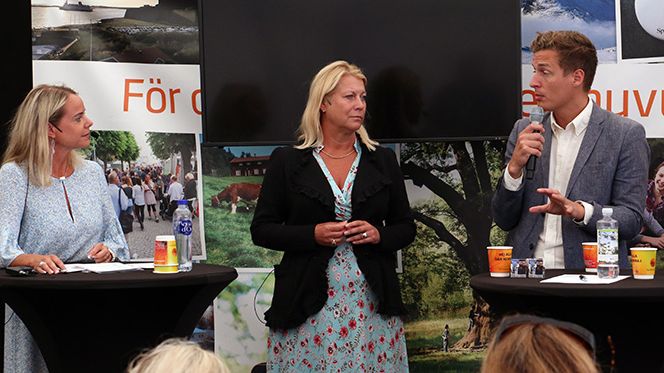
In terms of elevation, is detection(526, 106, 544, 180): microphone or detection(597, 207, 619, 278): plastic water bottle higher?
detection(526, 106, 544, 180): microphone

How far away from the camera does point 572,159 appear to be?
4.09 metres

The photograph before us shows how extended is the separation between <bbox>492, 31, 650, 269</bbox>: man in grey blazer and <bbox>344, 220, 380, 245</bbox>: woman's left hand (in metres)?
0.51

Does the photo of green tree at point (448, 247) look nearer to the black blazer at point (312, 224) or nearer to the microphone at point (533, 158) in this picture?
the black blazer at point (312, 224)

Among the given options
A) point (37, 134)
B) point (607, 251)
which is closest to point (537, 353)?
point (607, 251)

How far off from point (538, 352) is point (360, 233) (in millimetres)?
2500

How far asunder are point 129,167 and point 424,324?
1730 millimetres

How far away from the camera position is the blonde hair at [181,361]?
1.66m

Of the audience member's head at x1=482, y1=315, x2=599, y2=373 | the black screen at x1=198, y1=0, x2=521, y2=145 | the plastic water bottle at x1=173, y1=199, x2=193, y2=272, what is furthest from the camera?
the black screen at x1=198, y1=0, x2=521, y2=145

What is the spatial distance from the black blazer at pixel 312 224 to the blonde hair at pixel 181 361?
2.39 metres

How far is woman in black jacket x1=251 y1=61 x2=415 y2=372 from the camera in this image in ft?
13.6

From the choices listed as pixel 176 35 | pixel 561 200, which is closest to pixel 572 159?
pixel 561 200

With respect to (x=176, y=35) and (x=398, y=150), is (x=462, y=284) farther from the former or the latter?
(x=176, y=35)

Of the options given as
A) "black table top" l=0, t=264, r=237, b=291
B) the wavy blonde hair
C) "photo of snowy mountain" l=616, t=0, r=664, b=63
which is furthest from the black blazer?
the wavy blonde hair

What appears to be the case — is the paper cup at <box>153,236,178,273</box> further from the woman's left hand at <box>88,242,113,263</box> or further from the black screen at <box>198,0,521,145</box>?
the black screen at <box>198,0,521,145</box>
